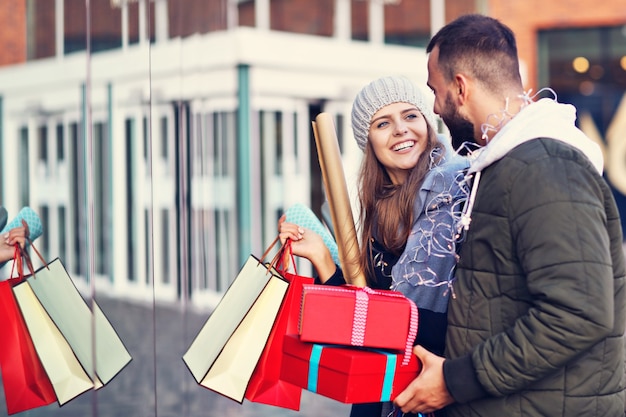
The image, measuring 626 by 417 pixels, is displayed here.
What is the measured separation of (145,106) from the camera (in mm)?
2803

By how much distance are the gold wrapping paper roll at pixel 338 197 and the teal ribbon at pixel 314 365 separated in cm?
46

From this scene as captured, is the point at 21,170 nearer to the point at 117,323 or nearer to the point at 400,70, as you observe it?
the point at 117,323

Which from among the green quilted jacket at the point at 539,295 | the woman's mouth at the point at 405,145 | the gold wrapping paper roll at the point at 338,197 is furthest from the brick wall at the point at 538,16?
the green quilted jacket at the point at 539,295

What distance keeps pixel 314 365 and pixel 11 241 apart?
86cm

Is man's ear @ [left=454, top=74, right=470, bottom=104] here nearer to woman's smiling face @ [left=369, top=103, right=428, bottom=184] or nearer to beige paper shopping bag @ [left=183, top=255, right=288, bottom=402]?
woman's smiling face @ [left=369, top=103, right=428, bottom=184]

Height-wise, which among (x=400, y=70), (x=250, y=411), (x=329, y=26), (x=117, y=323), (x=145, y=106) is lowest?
(x=250, y=411)

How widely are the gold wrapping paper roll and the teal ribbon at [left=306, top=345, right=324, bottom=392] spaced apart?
46cm

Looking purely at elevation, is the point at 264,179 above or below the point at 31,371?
above

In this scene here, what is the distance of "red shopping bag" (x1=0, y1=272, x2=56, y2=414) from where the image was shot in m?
2.12

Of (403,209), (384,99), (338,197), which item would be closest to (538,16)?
(384,99)

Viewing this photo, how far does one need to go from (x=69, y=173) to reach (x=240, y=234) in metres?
7.20

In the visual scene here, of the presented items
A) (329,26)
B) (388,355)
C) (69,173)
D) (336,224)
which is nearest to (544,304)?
(388,355)

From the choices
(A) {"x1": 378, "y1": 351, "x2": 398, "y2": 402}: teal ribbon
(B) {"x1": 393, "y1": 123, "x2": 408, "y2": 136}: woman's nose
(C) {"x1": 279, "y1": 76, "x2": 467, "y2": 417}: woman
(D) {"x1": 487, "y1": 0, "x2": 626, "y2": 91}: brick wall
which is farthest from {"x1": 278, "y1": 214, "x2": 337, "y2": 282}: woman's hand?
(D) {"x1": 487, "y1": 0, "x2": 626, "y2": 91}: brick wall

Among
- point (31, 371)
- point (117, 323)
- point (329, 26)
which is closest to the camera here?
point (31, 371)
